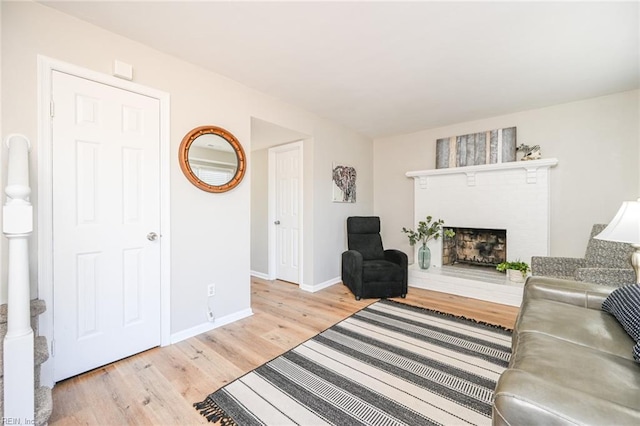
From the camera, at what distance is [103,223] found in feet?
6.09

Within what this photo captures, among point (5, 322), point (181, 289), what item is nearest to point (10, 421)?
point (5, 322)

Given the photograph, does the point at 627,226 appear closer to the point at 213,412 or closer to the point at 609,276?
the point at 609,276

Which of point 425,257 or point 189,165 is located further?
point 425,257

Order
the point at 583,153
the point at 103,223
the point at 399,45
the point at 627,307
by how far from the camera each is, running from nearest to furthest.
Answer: the point at 627,307, the point at 103,223, the point at 399,45, the point at 583,153

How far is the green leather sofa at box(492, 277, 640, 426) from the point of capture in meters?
0.73

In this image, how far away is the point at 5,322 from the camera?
1365mm

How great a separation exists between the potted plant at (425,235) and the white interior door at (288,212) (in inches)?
69.6

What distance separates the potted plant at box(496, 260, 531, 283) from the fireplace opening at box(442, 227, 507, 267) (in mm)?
368

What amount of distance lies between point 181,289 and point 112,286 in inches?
19.3

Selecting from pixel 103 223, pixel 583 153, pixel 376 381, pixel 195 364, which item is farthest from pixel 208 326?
pixel 583 153

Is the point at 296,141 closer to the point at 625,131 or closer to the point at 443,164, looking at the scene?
the point at 443,164

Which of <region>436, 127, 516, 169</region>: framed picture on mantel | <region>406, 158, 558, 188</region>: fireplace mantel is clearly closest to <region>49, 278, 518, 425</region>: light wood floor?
<region>406, 158, 558, 188</region>: fireplace mantel

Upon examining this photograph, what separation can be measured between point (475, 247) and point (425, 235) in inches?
31.5

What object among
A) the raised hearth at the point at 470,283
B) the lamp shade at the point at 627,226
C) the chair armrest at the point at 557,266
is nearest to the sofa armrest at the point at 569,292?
the lamp shade at the point at 627,226
